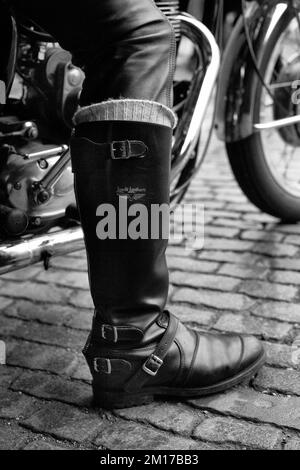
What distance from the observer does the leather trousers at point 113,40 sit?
1220 mm

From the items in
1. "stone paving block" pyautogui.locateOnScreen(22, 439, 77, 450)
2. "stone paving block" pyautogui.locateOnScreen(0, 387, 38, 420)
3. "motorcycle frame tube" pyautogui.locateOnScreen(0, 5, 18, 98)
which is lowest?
"stone paving block" pyautogui.locateOnScreen(0, 387, 38, 420)

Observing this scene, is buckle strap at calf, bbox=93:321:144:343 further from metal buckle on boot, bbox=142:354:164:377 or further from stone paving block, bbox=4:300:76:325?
stone paving block, bbox=4:300:76:325

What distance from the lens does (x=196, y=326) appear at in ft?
5.85

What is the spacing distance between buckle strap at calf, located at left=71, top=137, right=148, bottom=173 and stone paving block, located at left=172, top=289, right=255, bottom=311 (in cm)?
76

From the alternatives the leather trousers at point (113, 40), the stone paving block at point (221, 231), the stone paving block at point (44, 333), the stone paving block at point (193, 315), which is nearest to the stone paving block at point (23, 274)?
the stone paving block at point (44, 333)

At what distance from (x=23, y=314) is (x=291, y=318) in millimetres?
799

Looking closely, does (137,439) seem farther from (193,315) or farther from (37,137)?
(37,137)

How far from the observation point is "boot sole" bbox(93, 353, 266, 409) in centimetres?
140

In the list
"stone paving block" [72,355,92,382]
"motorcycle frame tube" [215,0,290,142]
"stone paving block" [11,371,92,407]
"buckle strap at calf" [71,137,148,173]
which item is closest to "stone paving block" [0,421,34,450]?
"stone paving block" [11,371,92,407]

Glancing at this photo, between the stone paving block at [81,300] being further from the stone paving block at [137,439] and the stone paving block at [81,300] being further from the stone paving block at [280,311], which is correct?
the stone paving block at [137,439]

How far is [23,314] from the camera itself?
6.30 ft

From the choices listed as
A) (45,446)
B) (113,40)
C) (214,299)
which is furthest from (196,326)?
(113,40)

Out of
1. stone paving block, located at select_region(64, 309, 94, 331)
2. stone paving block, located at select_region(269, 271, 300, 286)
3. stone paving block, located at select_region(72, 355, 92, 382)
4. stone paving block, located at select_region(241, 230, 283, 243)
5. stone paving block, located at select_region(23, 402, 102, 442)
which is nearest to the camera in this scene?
stone paving block, located at select_region(23, 402, 102, 442)
